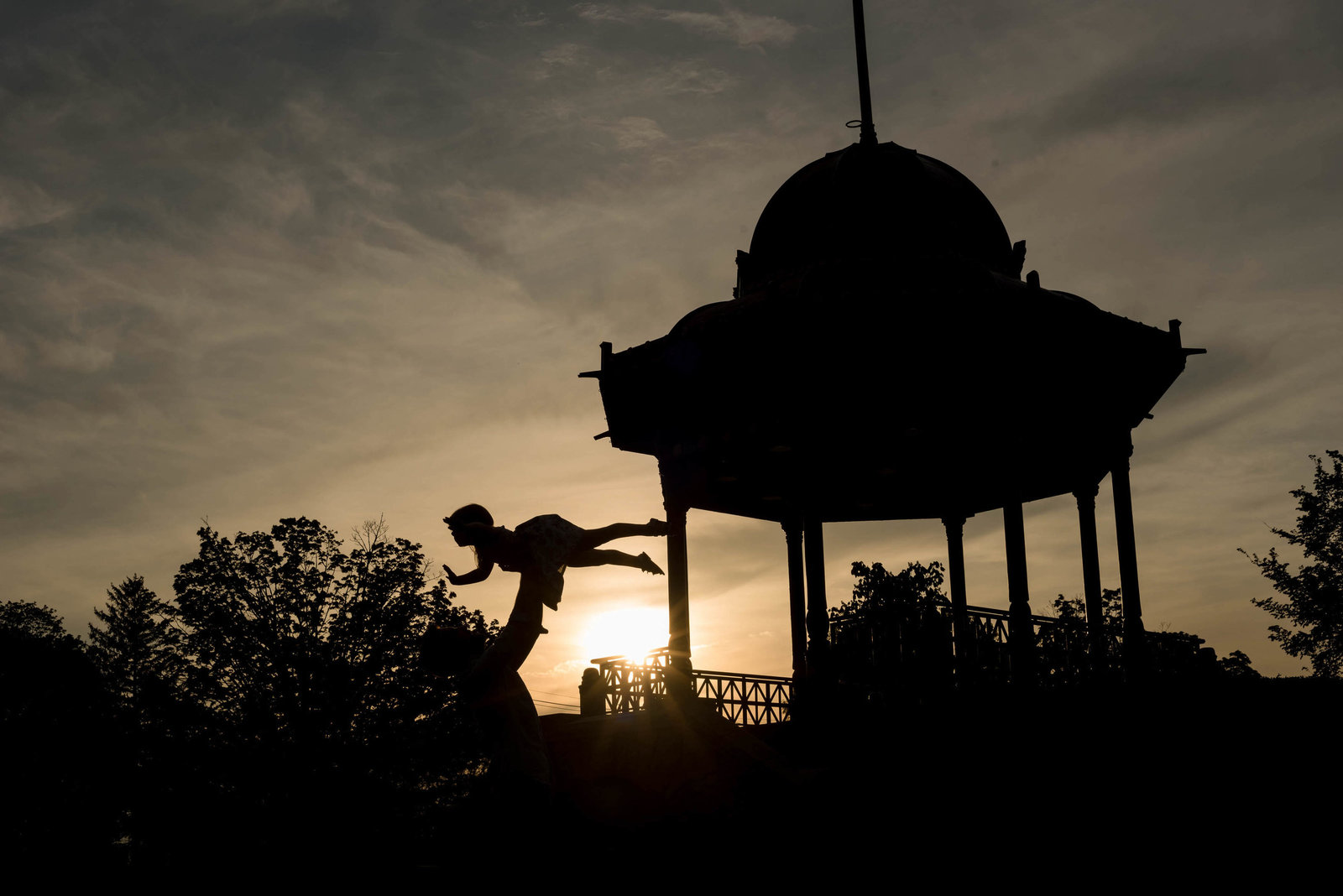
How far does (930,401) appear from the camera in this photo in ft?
62.1

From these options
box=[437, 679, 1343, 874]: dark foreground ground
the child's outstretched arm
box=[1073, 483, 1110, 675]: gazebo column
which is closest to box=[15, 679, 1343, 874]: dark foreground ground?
box=[437, 679, 1343, 874]: dark foreground ground

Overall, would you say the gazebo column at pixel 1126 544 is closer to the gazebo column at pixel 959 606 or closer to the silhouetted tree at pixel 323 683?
the gazebo column at pixel 959 606

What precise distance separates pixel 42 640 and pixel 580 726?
43615mm

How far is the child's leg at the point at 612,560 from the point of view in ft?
26.4

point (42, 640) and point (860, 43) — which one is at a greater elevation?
point (860, 43)

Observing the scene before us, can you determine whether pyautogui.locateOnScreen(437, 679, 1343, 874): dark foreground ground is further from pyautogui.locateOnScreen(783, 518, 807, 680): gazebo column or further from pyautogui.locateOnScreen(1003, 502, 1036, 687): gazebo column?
pyautogui.locateOnScreen(783, 518, 807, 680): gazebo column

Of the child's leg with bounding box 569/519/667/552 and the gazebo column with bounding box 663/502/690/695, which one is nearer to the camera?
the child's leg with bounding box 569/519/667/552

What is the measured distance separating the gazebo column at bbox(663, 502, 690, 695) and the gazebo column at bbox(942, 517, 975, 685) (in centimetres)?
474

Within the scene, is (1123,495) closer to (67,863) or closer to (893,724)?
(893,724)

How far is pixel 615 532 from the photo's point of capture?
8109 mm

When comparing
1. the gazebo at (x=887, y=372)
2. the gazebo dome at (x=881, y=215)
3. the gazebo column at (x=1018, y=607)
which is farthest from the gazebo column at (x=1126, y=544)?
the gazebo dome at (x=881, y=215)

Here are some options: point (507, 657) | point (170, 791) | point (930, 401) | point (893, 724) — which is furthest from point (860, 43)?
point (170, 791)

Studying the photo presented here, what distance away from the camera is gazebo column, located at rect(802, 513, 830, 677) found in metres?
18.5

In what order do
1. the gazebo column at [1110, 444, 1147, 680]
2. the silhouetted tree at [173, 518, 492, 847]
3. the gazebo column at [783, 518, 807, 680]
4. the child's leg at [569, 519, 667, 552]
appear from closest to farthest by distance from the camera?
the child's leg at [569, 519, 667, 552] < the gazebo column at [1110, 444, 1147, 680] < the gazebo column at [783, 518, 807, 680] < the silhouetted tree at [173, 518, 492, 847]
